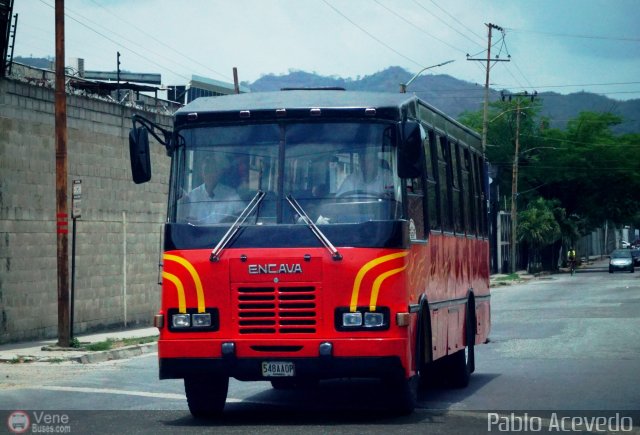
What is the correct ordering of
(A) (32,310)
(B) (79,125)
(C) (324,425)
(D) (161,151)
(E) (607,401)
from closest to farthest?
1. (C) (324,425)
2. (E) (607,401)
3. (A) (32,310)
4. (B) (79,125)
5. (D) (161,151)

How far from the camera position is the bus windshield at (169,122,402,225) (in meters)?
12.1

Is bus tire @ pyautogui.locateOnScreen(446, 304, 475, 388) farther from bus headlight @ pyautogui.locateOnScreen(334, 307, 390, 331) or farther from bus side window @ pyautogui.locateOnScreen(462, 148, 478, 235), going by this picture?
bus headlight @ pyautogui.locateOnScreen(334, 307, 390, 331)

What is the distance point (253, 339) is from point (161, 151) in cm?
1984

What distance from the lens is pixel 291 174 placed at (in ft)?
40.0

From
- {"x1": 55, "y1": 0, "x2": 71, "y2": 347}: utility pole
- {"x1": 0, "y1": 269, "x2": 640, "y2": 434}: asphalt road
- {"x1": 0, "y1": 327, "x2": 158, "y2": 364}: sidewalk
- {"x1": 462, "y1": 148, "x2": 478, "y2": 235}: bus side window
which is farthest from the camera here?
{"x1": 55, "y1": 0, "x2": 71, "y2": 347}: utility pole

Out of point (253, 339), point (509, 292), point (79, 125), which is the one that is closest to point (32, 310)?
point (79, 125)

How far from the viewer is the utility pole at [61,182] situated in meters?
21.9

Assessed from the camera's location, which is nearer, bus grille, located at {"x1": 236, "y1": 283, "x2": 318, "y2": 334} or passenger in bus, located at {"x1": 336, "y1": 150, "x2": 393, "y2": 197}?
bus grille, located at {"x1": 236, "y1": 283, "x2": 318, "y2": 334}

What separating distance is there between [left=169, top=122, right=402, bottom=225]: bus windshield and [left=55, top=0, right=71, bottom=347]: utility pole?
992cm

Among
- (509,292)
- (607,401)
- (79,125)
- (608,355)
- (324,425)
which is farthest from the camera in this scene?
(509,292)

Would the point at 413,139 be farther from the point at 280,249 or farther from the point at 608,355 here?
the point at 608,355

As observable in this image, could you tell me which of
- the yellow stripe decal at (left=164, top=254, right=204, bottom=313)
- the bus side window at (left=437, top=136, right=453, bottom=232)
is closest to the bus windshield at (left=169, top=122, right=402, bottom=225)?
the yellow stripe decal at (left=164, top=254, right=204, bottom=313)

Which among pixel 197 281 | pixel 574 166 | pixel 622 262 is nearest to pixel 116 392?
pixel 197 281

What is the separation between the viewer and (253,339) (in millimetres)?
11859
